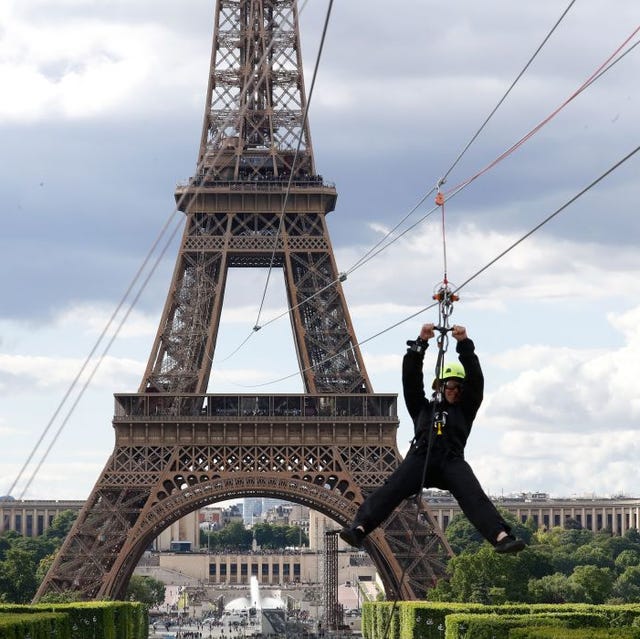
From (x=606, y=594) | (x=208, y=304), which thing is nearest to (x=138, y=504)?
(x=208, y=304)

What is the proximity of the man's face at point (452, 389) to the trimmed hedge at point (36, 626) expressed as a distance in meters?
26.4

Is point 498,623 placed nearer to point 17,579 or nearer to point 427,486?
point 427,486

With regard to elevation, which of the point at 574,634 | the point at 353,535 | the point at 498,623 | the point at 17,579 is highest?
the point at 17,579

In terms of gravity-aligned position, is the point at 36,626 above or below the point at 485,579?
below

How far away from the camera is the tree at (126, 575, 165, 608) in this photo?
454 ft

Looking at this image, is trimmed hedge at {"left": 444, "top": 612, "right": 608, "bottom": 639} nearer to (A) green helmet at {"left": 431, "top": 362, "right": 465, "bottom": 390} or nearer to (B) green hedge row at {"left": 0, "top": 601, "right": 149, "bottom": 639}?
(B) green hedge row at {"left": 0, "top": 601, "right": 149, "bottom": 639}

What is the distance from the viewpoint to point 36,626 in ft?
168

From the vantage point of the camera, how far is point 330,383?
8462cm

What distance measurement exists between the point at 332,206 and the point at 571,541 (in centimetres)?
11024

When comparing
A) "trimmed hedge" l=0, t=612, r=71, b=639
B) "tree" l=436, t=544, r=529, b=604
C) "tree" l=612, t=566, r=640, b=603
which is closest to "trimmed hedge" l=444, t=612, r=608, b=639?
"trimmed hedge" l=0, t=612, r=71, b=639

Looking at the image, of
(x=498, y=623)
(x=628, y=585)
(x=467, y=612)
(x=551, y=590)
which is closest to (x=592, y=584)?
(x=551, y=590)

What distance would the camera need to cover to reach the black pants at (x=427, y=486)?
2267 centimetres

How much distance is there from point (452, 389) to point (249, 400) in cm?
6205

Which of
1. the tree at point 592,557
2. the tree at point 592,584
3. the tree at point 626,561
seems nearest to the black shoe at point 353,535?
the tree at point 592,584
